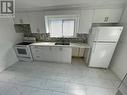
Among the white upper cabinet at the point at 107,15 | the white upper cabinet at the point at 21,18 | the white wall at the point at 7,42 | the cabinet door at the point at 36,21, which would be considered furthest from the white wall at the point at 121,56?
the white wall at the point at 7,42

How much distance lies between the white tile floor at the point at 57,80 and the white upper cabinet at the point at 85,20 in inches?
55.1

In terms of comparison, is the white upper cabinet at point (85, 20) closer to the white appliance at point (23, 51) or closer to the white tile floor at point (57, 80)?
the white tile floor at point (57, 80)

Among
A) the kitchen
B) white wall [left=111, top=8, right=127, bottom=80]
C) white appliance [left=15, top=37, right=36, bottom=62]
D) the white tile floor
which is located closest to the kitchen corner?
the kitchen

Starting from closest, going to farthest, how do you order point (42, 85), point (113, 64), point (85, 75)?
point (42, 85) → point (85, 75) → point (113, 64)

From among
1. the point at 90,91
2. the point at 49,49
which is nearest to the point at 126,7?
the point at 90,91

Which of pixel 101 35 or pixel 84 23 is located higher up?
pixel 84 23

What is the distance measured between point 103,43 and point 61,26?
171 centimetres

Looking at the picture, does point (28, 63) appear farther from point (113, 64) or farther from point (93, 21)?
point (113, 64)

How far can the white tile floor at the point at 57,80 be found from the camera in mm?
1783

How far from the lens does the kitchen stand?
1952 mm

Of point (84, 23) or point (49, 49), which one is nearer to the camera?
point (84, 23)

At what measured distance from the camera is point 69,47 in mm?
2635

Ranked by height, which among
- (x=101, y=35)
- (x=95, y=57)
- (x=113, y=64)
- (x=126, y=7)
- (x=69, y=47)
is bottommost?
(x=113, y=64)

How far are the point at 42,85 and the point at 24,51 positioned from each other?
5.42ft
